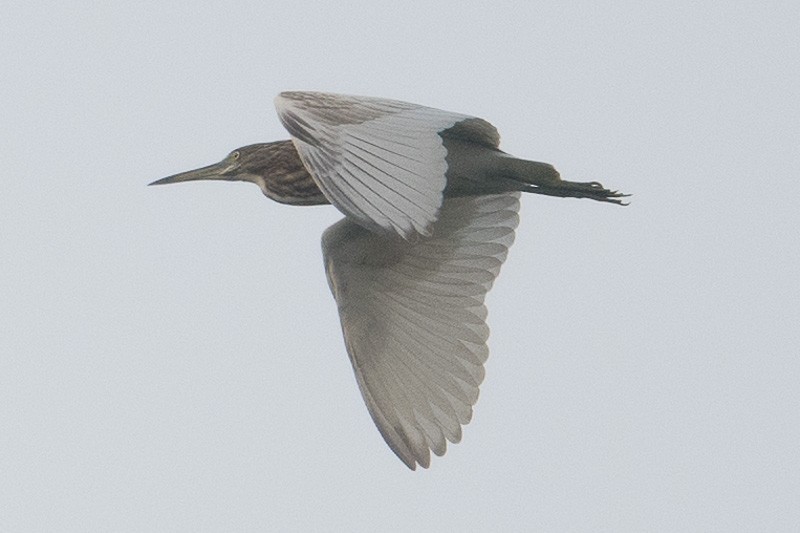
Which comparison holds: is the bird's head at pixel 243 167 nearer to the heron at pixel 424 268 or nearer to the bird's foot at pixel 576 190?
the heron at pixel 424 268

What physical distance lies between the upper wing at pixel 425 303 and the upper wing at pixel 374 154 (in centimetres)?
97

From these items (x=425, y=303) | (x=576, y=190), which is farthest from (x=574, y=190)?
(x=425, y=303)

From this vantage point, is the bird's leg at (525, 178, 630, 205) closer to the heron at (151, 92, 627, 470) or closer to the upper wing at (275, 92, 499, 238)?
the heron at (151, 92, 627, 470)

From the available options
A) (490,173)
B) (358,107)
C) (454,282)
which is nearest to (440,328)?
(454,282)

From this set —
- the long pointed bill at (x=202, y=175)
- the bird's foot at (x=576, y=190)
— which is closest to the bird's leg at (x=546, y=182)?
the bird's foot at (x=576, y=190)

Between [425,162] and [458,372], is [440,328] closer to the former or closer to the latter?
[458,372]

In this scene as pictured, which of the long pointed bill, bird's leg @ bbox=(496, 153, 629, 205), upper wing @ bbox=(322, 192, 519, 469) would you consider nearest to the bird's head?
the long pointed bill

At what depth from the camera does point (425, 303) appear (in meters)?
8.57

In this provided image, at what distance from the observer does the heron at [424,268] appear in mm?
8023

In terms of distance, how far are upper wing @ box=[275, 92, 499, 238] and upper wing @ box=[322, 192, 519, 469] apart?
97cm

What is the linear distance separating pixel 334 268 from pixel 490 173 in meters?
0.86

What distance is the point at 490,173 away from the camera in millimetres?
8242

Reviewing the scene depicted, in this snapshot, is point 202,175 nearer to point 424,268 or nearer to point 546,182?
point 424,268

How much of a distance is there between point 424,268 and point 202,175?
1.26 m
